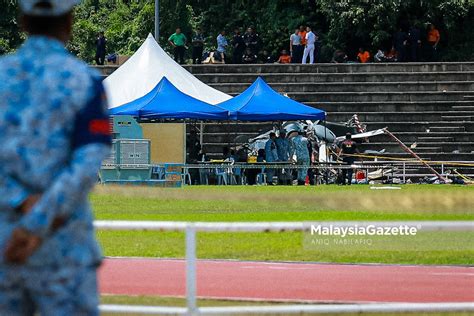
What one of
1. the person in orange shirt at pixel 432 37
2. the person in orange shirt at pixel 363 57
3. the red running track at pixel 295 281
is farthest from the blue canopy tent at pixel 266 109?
the red running track at pixel 295 281

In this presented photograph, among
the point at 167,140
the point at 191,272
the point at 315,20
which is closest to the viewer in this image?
the point at 191,272

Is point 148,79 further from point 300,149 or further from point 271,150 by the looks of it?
point 300,149

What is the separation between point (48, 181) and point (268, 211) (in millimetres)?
11659

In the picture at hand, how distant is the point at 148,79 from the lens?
3694 cm

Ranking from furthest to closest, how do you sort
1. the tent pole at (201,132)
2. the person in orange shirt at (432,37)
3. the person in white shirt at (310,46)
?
the person in orange shirt at (432,37), the person in white shirt at (310,46), the tent pole at (201,132)

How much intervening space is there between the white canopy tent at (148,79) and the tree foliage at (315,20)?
1599 cm

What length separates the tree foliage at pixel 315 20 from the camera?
173ft

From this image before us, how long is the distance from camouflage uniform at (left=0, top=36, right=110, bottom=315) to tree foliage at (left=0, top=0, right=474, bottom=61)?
48.3 m

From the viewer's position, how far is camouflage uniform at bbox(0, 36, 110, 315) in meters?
4.67

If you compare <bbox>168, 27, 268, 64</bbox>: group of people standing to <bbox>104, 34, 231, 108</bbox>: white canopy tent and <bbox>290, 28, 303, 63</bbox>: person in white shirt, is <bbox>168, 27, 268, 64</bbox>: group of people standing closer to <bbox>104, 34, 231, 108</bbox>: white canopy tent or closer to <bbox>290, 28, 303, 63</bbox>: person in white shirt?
<bbox>290, 28, 303, 63</bbox>: person in white shirt

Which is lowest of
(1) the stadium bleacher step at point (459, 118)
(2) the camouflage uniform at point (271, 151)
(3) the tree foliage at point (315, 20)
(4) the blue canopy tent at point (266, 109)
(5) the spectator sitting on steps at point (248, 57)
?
(2) the camouflage uniform at point (271, 151)

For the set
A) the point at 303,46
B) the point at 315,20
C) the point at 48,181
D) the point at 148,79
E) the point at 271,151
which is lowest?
the point at 271,151

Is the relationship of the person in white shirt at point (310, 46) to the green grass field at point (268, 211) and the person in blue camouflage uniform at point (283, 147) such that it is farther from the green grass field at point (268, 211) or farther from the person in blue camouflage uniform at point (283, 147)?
the green grass field at point (268, 211)

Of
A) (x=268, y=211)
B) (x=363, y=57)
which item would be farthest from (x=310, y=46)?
(x=268, y=211)
